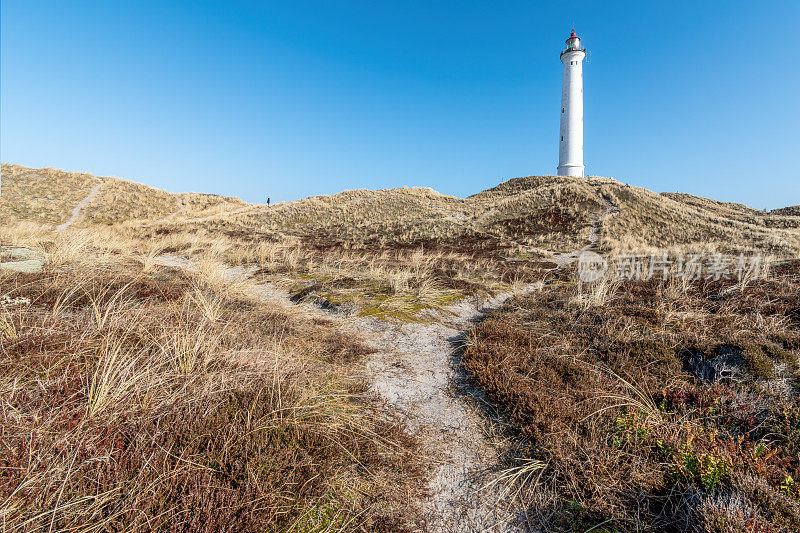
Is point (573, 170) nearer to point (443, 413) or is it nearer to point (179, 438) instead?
point (443, 413)

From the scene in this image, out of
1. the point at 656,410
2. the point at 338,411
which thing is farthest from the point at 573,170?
the point at 338,411

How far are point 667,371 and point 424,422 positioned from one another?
3.08 metres

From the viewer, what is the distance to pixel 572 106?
41906mm

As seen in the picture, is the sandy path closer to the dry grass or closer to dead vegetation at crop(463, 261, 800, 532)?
the dry grass

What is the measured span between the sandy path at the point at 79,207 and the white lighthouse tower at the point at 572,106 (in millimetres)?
54778

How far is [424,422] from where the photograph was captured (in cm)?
325

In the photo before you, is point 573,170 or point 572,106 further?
point 573,170

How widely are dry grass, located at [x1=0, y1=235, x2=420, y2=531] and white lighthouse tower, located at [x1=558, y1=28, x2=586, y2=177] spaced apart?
48.5m

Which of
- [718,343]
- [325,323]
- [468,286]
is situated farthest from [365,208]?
[718,343]

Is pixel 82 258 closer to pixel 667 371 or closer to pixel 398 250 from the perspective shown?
pixel 667 371

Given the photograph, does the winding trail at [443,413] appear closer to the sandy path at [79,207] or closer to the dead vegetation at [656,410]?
the dead vegetation at [656,410]

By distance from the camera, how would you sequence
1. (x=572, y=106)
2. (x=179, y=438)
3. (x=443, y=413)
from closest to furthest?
(x=179, y=438), (x=443, y=413), (x=572, y=106)

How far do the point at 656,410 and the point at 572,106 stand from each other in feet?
161

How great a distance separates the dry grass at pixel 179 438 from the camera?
1.68m
